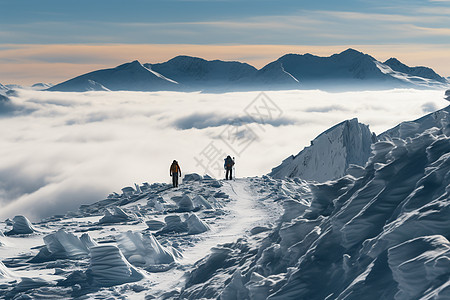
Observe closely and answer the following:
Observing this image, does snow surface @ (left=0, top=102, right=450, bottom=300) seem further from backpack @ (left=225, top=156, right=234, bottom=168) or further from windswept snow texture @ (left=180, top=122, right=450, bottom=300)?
backpack @ (left=225, top=156, right=234, bottom=168)

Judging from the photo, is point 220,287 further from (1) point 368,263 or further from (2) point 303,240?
(1) point 368,263

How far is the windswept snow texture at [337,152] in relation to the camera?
48906 mm

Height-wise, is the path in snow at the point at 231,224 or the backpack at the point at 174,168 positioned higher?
the backpack at the point at 174,168

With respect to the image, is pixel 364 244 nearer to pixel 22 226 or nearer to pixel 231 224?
pixel 231 224

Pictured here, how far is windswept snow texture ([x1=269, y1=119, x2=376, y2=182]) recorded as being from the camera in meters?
48.9

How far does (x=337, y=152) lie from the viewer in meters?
50.2

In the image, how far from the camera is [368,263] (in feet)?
27.1

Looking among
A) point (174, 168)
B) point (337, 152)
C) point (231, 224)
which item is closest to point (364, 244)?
point (231, 224)

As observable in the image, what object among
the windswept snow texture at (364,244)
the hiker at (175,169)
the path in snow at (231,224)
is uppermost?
the windswept snow texture at (364,244)

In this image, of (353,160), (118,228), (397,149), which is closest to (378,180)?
(397,149)

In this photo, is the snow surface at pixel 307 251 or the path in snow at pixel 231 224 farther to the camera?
the path in snow at pixel 231 224

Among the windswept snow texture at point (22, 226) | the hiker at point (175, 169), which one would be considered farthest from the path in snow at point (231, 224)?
the windswept snow texture at point (22, 226)

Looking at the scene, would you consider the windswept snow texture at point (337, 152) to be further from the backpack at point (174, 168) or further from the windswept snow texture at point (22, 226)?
the windswept snow texture at point (22, 226)

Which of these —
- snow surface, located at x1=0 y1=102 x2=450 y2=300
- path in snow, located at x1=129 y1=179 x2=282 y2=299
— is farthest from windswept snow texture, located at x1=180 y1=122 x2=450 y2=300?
path in snow, located at x1=129 y1=179 x2=282 y2=299
